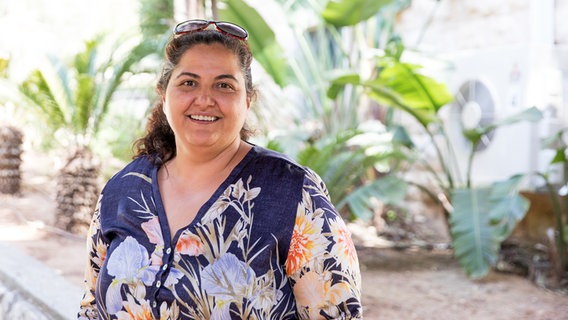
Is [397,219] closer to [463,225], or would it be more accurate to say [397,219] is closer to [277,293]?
[463,225]

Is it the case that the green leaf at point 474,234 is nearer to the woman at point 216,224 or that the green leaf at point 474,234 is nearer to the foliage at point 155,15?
the woman at point 216,224

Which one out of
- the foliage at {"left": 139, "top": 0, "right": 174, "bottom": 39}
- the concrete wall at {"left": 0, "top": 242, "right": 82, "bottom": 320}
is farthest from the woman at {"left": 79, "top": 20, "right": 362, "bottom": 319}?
the foliage at {"left": 139, "top": 0, "right": 174, "bottom": 39}

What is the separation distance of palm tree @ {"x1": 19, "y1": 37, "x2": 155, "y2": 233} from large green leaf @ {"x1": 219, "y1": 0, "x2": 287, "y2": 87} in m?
1.94

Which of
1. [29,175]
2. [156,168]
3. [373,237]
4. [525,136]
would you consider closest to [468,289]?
[525,136]

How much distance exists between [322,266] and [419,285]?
155 inches

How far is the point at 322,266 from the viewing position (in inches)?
68.6

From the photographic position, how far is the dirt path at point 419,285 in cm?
467

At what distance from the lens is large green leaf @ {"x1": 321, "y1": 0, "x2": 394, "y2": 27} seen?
5.77m

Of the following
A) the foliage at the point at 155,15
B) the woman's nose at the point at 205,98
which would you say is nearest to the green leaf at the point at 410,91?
the woman's nose at the point at 205,98

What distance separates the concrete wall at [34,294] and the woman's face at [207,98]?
1748mm

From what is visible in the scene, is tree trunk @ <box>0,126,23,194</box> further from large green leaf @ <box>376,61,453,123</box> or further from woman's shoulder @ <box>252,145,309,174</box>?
woman's shoulder @ <box>252,145,309,174</box>

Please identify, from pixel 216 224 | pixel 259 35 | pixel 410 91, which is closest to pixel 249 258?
pixel 216 224

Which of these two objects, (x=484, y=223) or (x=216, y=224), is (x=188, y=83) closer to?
(x=216, y=224)

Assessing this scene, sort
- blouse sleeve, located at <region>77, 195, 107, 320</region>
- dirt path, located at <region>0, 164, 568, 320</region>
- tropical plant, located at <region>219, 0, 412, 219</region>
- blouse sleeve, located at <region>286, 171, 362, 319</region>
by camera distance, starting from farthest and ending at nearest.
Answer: tropical plant, located at <region>219, 0, 412, 219</region> < dirt path, located at <region>0, 164, 568, 320</region> < blouse sleeve, located at <region>77, 195, 107, 320</region> < blouse sleeve, located at <region>286, 171, 362, 319</region>
